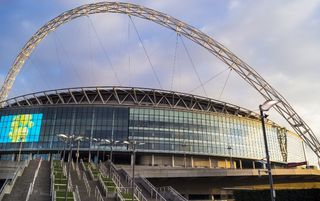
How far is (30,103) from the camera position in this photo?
9338cm

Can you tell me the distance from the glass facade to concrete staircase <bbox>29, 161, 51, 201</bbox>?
34.9 m

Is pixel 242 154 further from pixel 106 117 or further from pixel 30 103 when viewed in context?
pixel 30 103

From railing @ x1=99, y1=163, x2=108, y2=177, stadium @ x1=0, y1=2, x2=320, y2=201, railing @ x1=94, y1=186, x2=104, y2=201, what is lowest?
railing @ x1=94, y1=186, x2=104, y2=201

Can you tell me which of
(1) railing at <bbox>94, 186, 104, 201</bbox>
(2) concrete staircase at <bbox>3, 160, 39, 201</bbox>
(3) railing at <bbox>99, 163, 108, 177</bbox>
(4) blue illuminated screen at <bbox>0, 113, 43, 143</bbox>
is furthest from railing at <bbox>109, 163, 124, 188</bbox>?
(4) blue illuminated screen at <bbox>0, 113, 43, 143</bbox>

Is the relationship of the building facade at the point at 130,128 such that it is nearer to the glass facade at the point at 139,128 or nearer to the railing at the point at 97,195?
the glass facade at the point at 139,128

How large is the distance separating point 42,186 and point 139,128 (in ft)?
156

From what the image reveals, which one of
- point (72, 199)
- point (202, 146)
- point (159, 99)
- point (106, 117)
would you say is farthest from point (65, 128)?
point (72, 199)

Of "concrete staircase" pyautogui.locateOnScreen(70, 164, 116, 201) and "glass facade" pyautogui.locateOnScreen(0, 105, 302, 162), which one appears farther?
"glass facade" pyautogui.locateOnScreen(0, 105, 302, 162)

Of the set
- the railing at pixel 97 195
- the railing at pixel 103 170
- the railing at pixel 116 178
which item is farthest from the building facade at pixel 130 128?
the railing at pixel 97 195

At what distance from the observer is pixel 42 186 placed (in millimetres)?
34906

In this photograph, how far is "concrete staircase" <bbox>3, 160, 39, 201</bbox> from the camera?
29.7 m

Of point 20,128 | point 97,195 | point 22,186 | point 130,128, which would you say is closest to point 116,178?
point 97,195

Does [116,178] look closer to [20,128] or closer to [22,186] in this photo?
[22,186]

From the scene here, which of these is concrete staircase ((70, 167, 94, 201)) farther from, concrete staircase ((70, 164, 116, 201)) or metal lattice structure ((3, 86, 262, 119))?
metal lattice structure ((3, 86, 262, 119))
